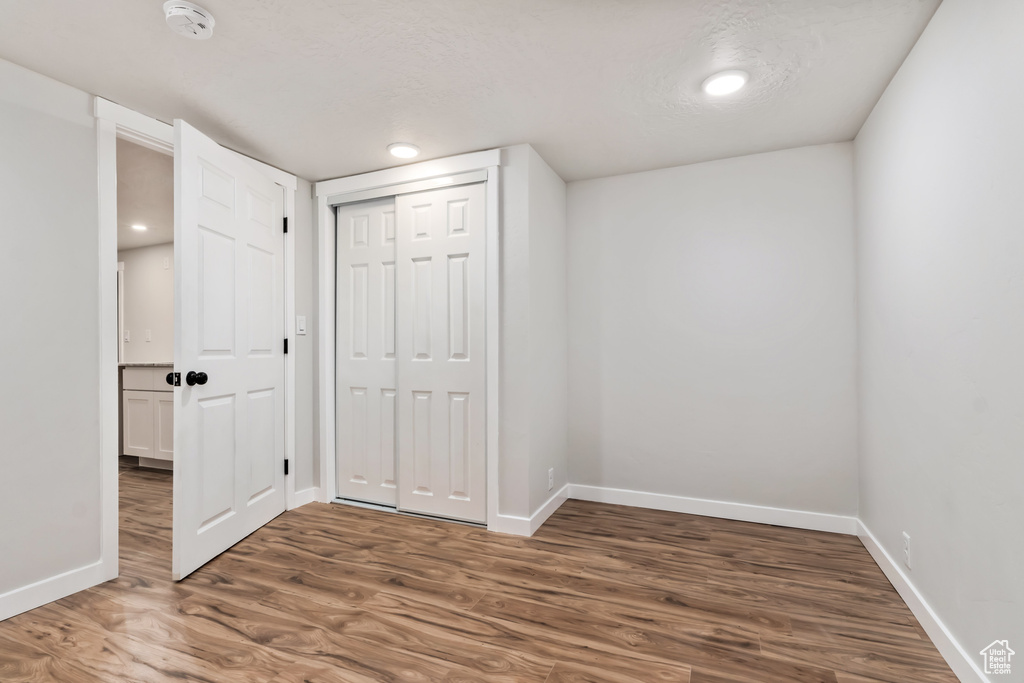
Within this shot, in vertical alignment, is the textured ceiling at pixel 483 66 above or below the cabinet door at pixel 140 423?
above

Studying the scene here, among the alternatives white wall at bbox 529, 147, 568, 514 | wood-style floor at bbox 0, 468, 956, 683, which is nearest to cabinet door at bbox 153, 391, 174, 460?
wood-style floor at bbox 0, 468, 956, 683

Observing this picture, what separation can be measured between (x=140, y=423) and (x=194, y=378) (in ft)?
10.4

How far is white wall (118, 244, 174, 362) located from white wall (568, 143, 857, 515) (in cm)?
454

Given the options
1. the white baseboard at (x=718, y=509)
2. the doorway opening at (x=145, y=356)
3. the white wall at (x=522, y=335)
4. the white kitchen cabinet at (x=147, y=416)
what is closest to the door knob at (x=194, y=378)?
the doorway opening at (x=145, y=356)

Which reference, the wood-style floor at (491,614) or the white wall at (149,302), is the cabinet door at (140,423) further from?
the wood-style floor at (491,614)

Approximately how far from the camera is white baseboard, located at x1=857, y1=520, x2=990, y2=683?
4.93 ft

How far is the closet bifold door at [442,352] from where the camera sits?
300 cm

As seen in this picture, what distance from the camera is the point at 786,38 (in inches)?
74.2

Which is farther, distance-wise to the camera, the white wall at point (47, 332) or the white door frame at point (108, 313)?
the white door frame at point (108, 313)

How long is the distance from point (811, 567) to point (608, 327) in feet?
5.81

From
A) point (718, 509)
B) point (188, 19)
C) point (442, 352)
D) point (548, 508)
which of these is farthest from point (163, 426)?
point (718, 509)

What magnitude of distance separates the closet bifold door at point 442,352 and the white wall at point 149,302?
365cm

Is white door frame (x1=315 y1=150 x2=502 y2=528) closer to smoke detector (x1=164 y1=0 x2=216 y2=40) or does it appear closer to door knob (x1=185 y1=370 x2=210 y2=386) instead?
door knob (x1=185 y1=370 x2=210 y2=386)

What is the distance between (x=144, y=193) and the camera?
384cm
